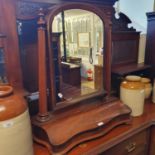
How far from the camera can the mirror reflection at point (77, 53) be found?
1005mm

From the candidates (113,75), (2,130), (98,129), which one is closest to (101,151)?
(98,129)

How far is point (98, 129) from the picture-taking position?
3.18 ft

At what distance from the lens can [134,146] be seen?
112 centimetres

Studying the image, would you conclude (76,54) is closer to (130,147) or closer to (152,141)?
(130,147)

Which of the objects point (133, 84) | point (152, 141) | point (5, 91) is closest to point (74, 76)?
point (133, 84)

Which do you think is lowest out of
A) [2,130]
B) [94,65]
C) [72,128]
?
[72,128]

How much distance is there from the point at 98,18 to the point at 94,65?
0.31 m

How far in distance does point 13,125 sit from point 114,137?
1.85ft

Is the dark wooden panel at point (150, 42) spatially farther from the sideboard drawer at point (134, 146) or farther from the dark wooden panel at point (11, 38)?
the dark wooden panel at point (11, 38)

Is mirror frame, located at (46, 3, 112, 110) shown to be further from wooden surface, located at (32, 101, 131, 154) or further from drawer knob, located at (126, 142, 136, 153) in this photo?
drawer knob, located at (126, 142, 136, 153)

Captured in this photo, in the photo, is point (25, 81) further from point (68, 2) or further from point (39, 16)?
point (68, 2)

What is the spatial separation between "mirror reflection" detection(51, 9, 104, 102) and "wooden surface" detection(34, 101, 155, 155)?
0.28 meters

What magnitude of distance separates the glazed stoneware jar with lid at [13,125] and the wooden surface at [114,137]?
19 cm

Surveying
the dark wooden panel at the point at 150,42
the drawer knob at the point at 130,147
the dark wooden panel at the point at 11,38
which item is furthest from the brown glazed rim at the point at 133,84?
the dark wooden panel at the point at 11,38
